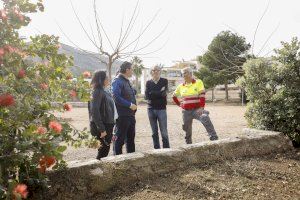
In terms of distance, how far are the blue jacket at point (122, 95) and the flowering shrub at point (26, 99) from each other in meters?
2.41

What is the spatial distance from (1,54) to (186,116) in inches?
180

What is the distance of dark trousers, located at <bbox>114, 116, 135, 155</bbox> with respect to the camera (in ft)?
17.8

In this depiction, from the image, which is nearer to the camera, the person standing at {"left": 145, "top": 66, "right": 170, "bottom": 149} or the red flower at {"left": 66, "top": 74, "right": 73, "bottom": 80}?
the red flower at {"left": 66, "top": 74, "right": 73, "bottom": 80}

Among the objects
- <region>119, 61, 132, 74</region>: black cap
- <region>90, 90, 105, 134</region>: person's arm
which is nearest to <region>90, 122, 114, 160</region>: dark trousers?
<region>90, 90, 105, 134</region>: person's arm

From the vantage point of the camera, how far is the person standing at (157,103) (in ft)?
20.3

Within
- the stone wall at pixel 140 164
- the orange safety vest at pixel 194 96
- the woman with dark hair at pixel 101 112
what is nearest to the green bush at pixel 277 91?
the stone wall at pixel 140 164

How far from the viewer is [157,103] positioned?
623cm

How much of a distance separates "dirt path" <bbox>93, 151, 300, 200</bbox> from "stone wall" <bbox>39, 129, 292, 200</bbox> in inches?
4.6

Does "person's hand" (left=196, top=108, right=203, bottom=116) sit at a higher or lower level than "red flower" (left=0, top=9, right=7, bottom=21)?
lower

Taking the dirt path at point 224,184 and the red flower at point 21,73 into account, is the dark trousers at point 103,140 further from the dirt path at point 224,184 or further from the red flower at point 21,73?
the red flower at point 21,73

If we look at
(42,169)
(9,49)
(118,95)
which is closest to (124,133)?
(118,95)

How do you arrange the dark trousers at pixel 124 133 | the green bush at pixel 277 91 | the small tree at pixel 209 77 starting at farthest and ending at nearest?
the small tree at pixel 209 77 → the green bush at pixel 277 91 → the dark trousers at pixel 124 133

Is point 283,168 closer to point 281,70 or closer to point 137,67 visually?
point 281,70

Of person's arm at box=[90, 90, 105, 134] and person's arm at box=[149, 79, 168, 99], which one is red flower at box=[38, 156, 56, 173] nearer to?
person's arm at box=[90, 90, 105, 134]
